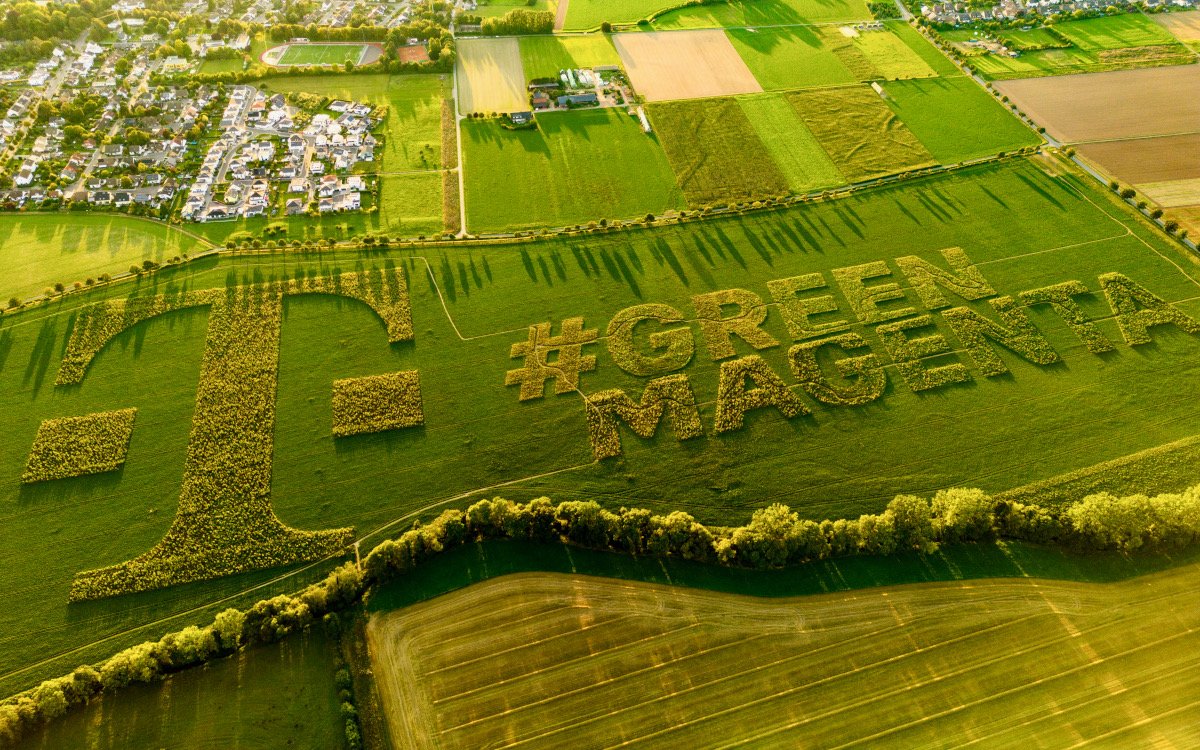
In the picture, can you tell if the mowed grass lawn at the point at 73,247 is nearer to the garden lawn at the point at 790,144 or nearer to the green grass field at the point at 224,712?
the green grass field at the point at 224,712

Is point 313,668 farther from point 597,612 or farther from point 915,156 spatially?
point 915,156

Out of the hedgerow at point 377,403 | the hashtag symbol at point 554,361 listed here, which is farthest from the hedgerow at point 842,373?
the hedgerow at point 377,403

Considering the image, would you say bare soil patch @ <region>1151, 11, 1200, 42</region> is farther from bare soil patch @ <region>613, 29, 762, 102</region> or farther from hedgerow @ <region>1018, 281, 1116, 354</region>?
bare soil patch @ <region>613, 29, 762, 102</region>

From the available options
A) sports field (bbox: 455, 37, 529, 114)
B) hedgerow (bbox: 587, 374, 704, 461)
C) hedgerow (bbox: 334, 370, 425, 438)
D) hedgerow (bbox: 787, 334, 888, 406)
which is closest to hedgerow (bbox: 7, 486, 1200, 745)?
hedgerow (bbox: 587, 374, 704, 461)

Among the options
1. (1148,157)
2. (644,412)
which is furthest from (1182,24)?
(644,412)

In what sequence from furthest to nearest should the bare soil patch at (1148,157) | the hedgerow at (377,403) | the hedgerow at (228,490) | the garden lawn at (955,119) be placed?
the garden lawn at (955,119), the bare soil patch at (1148,157), the hedgerow at (377,403), the hedgerow at (228,490)

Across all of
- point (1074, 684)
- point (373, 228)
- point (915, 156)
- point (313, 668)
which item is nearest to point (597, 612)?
point (313, 668)

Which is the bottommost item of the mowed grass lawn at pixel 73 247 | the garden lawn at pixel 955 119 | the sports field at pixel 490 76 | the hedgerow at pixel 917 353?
the hedgerow at pixel 917 353
